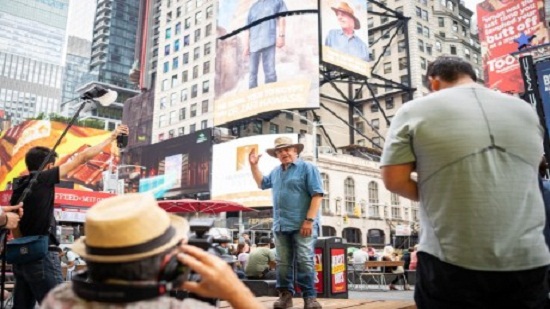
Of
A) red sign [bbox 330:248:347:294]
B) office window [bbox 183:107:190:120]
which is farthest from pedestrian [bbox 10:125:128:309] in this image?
office window [bbox 183:107:190:120]

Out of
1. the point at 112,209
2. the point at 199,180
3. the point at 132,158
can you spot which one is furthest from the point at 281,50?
the point at 112,209

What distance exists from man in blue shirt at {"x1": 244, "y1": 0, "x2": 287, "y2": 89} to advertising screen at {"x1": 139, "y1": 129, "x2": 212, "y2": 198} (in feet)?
32.2

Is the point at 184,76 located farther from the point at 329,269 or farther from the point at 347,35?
the point at 329,269

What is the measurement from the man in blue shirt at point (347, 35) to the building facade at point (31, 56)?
481ft

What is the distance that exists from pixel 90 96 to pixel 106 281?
3.63 m

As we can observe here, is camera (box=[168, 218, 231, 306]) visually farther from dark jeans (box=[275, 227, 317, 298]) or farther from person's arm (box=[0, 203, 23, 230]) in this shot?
dark jeans (box=[275, 227, 317, 298])

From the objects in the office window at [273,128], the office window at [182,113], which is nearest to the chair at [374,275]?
the office window at [273,128]

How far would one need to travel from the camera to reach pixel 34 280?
3.99 metres

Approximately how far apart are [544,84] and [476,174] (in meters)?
5.88

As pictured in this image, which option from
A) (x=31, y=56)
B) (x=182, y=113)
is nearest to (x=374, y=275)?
(x=182, y=113)

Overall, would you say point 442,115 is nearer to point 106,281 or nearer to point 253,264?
point 106,281

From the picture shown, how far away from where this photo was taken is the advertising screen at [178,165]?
162 ft

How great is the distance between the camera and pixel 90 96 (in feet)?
15.5

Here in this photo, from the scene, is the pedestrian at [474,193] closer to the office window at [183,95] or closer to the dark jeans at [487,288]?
the dark jeans at [487,288]
